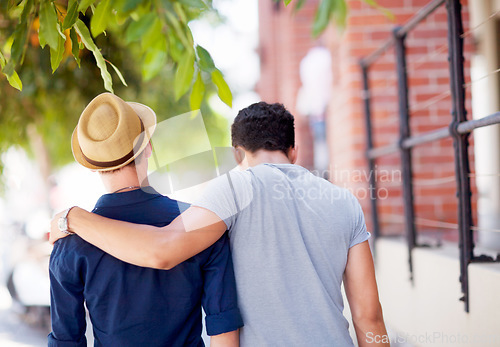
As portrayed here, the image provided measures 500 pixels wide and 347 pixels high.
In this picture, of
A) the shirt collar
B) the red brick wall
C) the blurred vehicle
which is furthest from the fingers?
the blurred vehicle

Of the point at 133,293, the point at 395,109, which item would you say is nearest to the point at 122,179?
the point at 133,293

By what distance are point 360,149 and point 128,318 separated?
11.2 ft

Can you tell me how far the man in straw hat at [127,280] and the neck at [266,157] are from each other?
36cm

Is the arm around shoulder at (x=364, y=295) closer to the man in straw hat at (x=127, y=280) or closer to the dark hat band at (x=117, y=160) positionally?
the man in straw hat at (x=127, y=280)

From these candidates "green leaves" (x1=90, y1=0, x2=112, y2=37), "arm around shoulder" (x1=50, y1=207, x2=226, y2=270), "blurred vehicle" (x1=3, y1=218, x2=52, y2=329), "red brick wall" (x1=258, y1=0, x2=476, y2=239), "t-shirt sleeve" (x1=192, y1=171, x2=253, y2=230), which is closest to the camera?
"green leaves" (x1=90, y1=0, x2=112, y2=37)

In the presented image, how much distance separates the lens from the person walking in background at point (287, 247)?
192cm

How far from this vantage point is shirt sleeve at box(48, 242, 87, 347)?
6.33 feet

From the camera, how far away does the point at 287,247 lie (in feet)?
6.53

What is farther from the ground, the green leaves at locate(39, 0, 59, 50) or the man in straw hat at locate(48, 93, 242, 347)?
the green leaves at locate(39, 0, 59, 50)

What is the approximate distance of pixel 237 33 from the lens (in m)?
6.62

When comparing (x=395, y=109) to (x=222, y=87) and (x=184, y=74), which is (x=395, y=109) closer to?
(x=222, y=87)

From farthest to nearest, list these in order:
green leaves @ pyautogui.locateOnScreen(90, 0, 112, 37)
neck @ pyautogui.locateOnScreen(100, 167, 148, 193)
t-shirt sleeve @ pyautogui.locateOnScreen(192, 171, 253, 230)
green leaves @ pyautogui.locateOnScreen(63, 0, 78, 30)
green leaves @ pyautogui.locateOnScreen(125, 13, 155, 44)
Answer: neck @ pyautogui.locateOnScreen(100, 167, 148, 193) < t-shirt sleeve @ pyautogui.locateOnScreen(192, 171, 253, 230) < green leaves @ pyautogui.locateOnScreen(63, 0, 78, 30) < green leaves @ pyautogui.locateOnScreen(90, 0, 112, 37) < green leaves @ pyautogui.locateOnScreen(125, 13, 155, 44)

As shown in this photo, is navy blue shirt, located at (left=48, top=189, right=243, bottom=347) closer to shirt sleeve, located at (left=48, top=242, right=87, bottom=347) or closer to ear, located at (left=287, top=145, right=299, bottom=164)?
shirt sleeve, located at (left=48, top=242, right=87, bottom=347)

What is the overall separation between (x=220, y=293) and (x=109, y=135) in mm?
707
